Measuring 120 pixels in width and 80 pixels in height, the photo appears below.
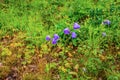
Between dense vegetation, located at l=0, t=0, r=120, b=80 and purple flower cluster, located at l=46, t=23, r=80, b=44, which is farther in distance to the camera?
purple flower cluster, located at l=46, t=23, r=80, b=44

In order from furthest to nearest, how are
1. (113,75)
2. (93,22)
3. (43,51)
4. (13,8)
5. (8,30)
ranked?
(13,8) → (8,30) → (93,22) → (43,51) → (113,75)

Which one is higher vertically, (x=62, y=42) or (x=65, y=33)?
(x=65, y=33)

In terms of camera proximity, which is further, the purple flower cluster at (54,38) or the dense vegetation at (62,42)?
the purple flower cluster at (54,38)

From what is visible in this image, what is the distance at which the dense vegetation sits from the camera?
424 cm

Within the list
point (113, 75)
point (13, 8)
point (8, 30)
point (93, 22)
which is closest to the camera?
point (113, 75)

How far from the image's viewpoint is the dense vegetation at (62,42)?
13.9 feet

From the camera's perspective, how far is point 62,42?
15.5 feet

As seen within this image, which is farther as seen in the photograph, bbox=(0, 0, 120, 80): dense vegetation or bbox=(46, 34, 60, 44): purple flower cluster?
bbox=(46, 34, 60, 44): purple flower cluster

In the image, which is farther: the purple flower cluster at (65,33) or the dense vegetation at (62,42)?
the purple flower cluster at (65,33)

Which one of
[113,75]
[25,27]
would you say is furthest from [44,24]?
[113,75]

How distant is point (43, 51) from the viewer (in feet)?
15.2

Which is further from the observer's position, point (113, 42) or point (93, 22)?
point (93, 22)

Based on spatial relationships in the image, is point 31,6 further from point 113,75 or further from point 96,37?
point 113,75

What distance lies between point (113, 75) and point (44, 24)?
1.75 meters
